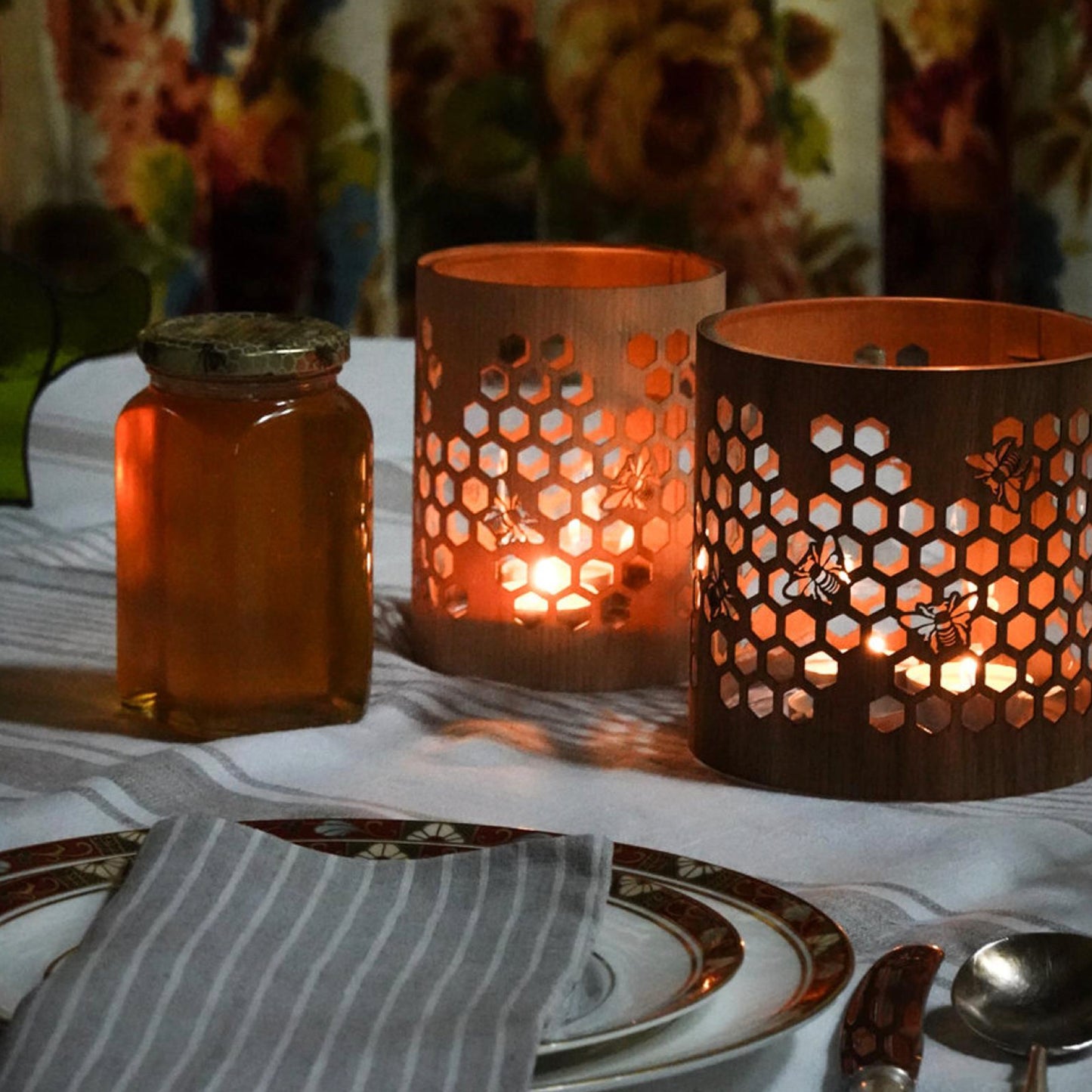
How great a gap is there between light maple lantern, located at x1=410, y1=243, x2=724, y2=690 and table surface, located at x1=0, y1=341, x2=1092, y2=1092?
0.02 m

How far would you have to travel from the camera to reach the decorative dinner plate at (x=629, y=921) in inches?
16.3

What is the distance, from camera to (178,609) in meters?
0.69

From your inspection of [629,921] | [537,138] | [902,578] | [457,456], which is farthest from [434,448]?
[537,138]

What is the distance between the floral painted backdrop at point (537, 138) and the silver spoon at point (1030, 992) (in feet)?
4.13

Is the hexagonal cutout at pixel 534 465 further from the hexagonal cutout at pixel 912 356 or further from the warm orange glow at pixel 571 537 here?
the hexagonal cutout at pixel 912 356

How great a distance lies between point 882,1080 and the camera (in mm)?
430

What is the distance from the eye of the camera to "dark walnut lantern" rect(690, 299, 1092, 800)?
632 mm

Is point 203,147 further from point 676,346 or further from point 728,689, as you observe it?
point 728,689

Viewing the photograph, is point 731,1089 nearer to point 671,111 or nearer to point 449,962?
point 449,962

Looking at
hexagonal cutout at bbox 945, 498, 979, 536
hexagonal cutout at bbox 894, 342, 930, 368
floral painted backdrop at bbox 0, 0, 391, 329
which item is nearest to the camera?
hexagonal cutout at bbox 945, 498, 979, 536

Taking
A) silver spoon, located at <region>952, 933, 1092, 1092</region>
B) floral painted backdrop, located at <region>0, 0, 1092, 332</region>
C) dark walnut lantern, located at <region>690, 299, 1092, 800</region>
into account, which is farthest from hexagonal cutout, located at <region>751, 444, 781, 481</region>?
floral painted backdrop, located at <region>0, 0, 1092, 332</region>

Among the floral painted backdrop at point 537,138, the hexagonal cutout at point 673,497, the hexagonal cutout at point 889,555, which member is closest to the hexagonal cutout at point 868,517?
the hexagonal cutout at point 889,555

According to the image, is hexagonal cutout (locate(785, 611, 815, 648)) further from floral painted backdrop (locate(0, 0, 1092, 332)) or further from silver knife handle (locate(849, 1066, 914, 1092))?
floral painted backdrop (locate(0, 0, 1092, 332))

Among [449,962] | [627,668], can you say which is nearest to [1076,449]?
[627,668]
